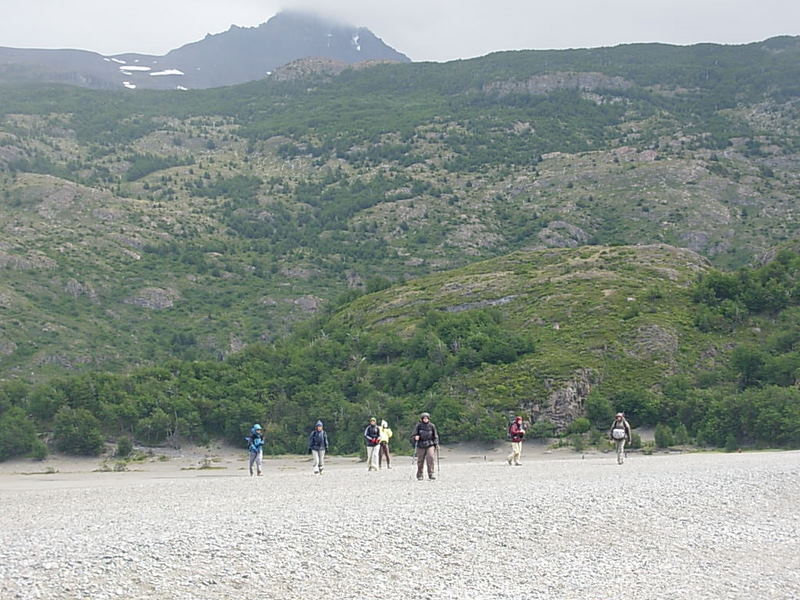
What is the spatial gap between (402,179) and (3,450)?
110 meters

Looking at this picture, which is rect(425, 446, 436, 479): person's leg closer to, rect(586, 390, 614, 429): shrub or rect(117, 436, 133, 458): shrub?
rect(586, 390, 614, 429): shrub

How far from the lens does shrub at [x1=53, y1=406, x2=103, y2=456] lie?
59000 millimetres

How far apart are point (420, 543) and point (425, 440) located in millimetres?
9489

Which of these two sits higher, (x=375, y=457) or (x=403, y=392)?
(x=403, y=392)

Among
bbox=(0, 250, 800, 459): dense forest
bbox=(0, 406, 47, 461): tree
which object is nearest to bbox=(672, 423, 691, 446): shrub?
bbox=(0, 250, 800, 459): dense forest

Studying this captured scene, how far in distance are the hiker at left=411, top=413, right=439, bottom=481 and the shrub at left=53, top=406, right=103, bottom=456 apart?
37514mm

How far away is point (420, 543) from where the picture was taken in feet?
57.0

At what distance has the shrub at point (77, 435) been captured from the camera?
5900 centimetres

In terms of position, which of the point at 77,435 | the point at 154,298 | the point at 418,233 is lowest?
the point at 77,435

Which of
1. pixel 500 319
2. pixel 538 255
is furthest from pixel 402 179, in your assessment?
pixel 500 319

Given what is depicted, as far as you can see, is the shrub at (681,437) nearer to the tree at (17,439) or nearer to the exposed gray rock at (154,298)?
the tree at (17,439)

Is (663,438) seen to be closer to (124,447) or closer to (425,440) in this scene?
(425,440)

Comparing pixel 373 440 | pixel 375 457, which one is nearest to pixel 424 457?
pixel 373 440

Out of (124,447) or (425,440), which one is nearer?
(425,440)
